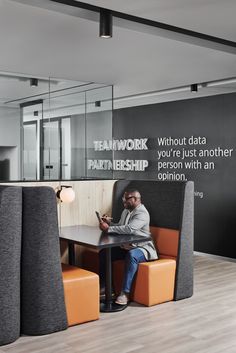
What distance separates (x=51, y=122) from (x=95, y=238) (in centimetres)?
273

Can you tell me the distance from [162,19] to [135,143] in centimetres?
478

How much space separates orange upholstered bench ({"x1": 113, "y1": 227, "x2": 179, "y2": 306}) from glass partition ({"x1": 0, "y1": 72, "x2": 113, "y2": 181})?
203 centimetres

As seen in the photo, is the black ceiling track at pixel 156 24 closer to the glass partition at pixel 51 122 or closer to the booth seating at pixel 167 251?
the booth seating at pixel 167 251

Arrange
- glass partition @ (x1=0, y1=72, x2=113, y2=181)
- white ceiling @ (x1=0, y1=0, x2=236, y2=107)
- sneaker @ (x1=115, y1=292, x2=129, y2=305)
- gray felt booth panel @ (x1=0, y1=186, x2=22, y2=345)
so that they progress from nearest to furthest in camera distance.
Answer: gray felt booth panel @ (x1=0, y1=186, x2=22, y2=345)
white ceiling @ (x1=0, y1=0, x2=236, y2=107)
sneaker @ (x1=115, y1=292, x2=129, y2=305)
glass partition @ (x1=0, y1=72, x2=113, y2=181)

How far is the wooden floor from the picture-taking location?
Answer: 3.39 meters

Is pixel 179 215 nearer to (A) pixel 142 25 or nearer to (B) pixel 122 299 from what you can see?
(B) pixel 122 299

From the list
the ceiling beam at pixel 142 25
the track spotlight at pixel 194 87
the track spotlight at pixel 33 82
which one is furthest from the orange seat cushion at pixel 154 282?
the track spotlight at pixel 33 82

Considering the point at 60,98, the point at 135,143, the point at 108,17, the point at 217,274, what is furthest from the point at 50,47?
the point at 135,143

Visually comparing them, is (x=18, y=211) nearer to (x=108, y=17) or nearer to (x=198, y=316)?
(x=108, y=17)

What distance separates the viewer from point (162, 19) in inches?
145

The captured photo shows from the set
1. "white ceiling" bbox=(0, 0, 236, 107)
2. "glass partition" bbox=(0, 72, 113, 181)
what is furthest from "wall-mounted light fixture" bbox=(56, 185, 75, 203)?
"glass partition" bbox=(0, 72, 113, 181)

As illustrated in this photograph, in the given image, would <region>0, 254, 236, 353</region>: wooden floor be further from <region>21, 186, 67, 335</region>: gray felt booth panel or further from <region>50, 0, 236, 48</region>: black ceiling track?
<region>50, 0, 236, 48</region>: black ceiling track

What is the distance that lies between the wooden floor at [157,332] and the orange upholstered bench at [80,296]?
74 mm

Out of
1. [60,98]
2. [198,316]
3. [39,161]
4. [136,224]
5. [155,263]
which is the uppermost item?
[60,98]
